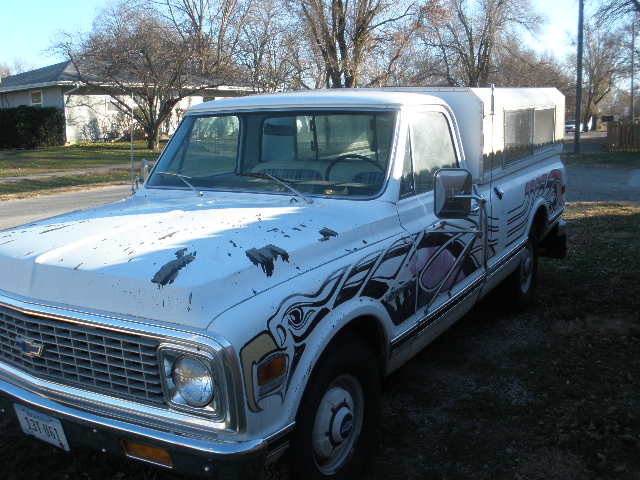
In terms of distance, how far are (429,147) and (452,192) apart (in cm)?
69

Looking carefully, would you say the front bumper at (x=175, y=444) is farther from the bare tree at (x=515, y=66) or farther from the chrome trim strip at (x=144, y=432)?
the bare tree at (x=515, y=66)

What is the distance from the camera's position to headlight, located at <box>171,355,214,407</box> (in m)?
2.30

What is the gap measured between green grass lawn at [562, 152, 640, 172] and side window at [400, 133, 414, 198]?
20555 mm

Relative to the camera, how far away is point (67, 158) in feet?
84.5

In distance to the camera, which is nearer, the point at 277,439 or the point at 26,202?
the point at 277,439

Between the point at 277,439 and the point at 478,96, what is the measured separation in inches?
124

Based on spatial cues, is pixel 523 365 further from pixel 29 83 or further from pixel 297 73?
pixel 29 83

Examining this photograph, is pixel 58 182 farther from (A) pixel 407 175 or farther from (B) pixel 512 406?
(B) pixel 512 406

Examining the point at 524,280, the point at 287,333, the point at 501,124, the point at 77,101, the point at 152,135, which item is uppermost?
the point at 77,101

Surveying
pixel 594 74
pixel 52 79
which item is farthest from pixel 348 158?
pixel 594 74

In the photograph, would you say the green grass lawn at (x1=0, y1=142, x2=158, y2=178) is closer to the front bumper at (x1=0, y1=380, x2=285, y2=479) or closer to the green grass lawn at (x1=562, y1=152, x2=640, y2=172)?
the green grass lawn at (x1=562, y1=152, x2=640, y2=172)

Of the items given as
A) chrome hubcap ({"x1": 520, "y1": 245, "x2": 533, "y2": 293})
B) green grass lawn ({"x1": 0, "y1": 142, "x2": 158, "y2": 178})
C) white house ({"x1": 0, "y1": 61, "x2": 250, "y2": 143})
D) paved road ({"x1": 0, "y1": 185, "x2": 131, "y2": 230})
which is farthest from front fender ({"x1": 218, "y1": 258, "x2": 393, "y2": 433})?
white house ({"x1": 0, "y1": 61, "x2": 250, "y2": 143})

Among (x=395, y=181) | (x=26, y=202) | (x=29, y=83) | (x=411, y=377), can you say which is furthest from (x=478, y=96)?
(x=29, y=83)

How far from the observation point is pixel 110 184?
18438 mm
